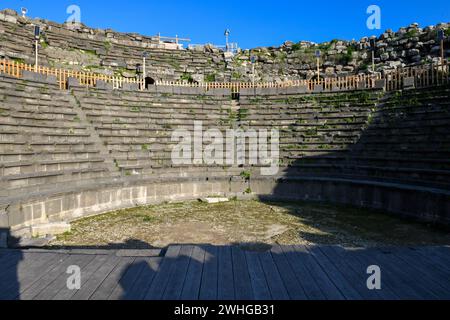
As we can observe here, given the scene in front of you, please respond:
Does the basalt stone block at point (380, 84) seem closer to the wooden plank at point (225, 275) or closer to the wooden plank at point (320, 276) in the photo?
the wooden plank at point (320, 276)

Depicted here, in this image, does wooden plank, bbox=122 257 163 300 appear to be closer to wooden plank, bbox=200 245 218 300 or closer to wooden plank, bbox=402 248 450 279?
wooden plank, bbox=200 245 218 300

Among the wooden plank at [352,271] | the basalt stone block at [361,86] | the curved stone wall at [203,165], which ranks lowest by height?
the wooden plank at [352,271]

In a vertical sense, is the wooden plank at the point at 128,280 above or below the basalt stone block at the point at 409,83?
below

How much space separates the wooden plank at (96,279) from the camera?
12.8ft

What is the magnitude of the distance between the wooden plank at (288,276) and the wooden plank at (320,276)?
0.29 meters

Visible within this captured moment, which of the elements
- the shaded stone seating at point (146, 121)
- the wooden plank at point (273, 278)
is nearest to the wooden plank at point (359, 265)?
the wooden plank at point (273, 278)

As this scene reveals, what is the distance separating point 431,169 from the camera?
39.0ft

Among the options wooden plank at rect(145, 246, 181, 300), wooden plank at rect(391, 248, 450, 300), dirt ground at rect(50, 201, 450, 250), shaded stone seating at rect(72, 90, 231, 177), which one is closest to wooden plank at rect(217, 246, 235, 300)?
wooden plank at rect(145, 246, 181, 300)

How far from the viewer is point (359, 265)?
486 centimetres

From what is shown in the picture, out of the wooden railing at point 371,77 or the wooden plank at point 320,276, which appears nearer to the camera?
the wooden plank at point 320,276

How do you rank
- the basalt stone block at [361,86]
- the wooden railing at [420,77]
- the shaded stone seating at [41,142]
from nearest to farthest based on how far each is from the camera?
the shaded stone seating at [41,142] < the wooden railing at [420,77] < the basalt stone block at [361,86]

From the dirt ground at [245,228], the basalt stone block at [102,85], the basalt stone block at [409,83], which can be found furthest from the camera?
the basalt stone block at [102,85]

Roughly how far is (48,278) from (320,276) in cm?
396

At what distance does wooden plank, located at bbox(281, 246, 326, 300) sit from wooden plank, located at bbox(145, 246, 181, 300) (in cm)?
189
